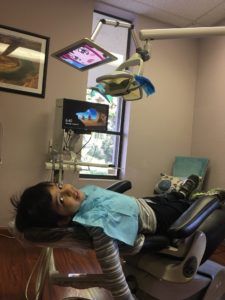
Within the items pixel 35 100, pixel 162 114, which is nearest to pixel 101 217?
pixel 35 100

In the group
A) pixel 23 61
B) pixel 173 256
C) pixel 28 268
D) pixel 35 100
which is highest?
pixel 23 61

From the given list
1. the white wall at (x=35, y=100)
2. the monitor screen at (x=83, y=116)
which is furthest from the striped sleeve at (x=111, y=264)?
the white wall at (x=35, y=100)

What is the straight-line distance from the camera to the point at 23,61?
2883mm

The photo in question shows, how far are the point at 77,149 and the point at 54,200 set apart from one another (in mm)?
1799

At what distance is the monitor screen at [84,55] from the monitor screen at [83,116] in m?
1.02

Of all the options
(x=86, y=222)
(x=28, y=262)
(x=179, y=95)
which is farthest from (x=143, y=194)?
(x=86, y=222)

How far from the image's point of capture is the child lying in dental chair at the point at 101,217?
1.22 metres

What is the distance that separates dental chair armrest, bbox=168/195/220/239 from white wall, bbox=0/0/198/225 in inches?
73.3

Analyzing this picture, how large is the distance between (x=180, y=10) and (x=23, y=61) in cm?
170

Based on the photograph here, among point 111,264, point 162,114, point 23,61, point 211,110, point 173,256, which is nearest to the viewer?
point 111,264

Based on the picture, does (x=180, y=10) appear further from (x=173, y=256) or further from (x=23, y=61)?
(x=173, y=256)

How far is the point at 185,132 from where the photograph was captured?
368 cm

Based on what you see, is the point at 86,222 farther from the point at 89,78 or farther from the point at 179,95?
the point at 179,95

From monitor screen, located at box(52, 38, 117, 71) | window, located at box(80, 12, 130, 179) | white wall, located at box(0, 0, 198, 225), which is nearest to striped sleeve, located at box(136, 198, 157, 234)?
monitor screen, located at box(52, 38, 117, 71)
